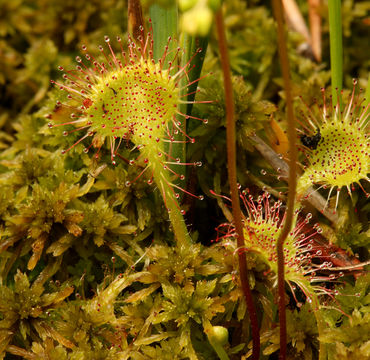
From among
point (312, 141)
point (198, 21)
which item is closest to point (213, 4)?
point (198, 21)

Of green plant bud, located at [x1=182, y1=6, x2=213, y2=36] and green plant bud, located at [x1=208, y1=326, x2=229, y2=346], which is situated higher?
green plant bud, located at [x1=182, y1=6, x2=213, y2=36]

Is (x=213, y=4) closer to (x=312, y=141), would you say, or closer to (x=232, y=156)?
(x=232, y=156)

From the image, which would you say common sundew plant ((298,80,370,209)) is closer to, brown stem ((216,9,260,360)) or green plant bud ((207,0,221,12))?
brown stem ((216,9,260,360))

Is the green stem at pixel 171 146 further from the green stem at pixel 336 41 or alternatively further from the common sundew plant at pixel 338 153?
the green stem at pixel 336 41

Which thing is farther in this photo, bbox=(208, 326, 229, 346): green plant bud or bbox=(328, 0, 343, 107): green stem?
bbox=(328, 0, 343, 107): green stem

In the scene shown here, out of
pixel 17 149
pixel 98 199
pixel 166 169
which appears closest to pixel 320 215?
pixel 166 169

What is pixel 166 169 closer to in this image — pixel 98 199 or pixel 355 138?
pixel 98 199

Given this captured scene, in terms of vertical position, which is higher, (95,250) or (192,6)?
(192,6)

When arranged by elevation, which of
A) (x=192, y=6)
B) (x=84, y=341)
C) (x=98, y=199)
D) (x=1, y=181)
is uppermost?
(x=192, y=6)

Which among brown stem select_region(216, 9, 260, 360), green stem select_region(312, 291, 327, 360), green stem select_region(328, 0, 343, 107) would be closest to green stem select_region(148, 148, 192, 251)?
brown stem select_region(216, 9, 260, 360)
